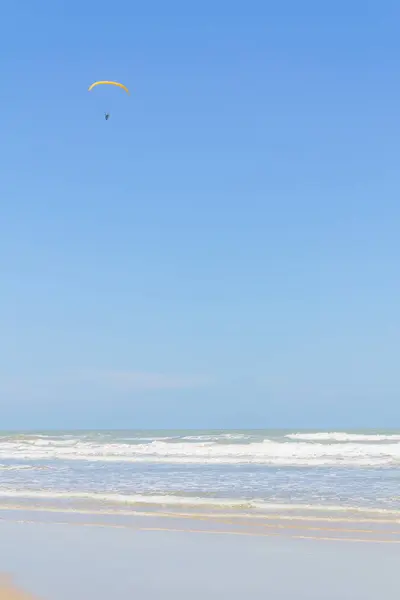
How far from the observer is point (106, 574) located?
306 inches

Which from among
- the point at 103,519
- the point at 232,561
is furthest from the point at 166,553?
the point at 103,519

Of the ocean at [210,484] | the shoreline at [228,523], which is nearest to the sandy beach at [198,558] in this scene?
the shoreline at [228,523]

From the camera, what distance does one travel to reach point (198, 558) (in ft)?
27.8

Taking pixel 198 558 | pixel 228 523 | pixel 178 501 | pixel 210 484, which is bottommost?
pixel 198 558

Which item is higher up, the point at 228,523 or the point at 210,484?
the point at 210,484

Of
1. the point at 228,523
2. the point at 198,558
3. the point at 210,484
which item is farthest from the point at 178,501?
the point at 198,558

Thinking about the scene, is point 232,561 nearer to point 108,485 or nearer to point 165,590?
point 165,590

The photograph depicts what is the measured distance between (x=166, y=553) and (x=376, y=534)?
307 cm

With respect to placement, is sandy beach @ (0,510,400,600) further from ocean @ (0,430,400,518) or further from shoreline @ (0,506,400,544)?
ocean @ (0,430,400,518)

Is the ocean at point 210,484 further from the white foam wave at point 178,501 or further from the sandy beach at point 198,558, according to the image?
the sandy beach at point 198,558

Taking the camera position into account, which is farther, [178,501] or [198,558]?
[178,501]

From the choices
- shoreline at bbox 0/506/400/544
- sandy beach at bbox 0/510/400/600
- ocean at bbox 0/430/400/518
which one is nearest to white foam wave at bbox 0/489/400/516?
ocean at bbox 0/430/400/518

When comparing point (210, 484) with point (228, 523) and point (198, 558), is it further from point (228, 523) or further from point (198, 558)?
point (198, 558)

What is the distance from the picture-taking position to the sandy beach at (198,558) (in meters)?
7.12
